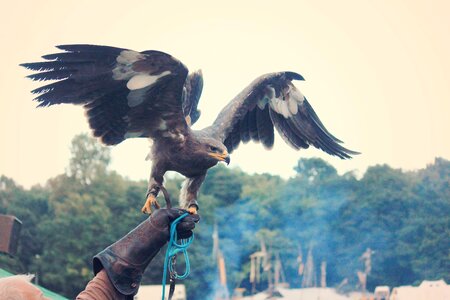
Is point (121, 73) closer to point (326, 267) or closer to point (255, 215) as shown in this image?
point (326, 267)

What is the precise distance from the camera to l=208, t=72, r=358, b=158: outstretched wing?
23.4ft

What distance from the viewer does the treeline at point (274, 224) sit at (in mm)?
34719

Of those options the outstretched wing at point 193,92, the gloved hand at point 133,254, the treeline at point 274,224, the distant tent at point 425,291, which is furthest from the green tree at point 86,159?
the gloved hand at point 133,254

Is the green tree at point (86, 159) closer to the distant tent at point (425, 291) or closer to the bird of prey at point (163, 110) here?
the distant tent at point (425, 291)

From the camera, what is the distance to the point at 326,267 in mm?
36625

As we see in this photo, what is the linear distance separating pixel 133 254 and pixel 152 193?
1998 mm

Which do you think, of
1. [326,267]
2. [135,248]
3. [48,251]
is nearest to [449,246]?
[326,267]

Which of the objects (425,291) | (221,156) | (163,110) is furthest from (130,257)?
(425,291)

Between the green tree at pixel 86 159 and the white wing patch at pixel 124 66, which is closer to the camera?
the white wing patch at pixel 124 66

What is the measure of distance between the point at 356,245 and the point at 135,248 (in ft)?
108

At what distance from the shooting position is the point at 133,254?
12.5 feet

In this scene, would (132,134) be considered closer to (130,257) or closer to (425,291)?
(130,257)

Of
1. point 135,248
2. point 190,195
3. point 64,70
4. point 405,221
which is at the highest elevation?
point 405,221

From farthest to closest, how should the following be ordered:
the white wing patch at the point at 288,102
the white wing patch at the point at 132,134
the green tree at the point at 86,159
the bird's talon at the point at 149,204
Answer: the green tree at the point at 86,159 → the white wing patch at the point at 288,102 → the white wing patch at the point at 132,134 → the bird's talon at the point at 149,204
